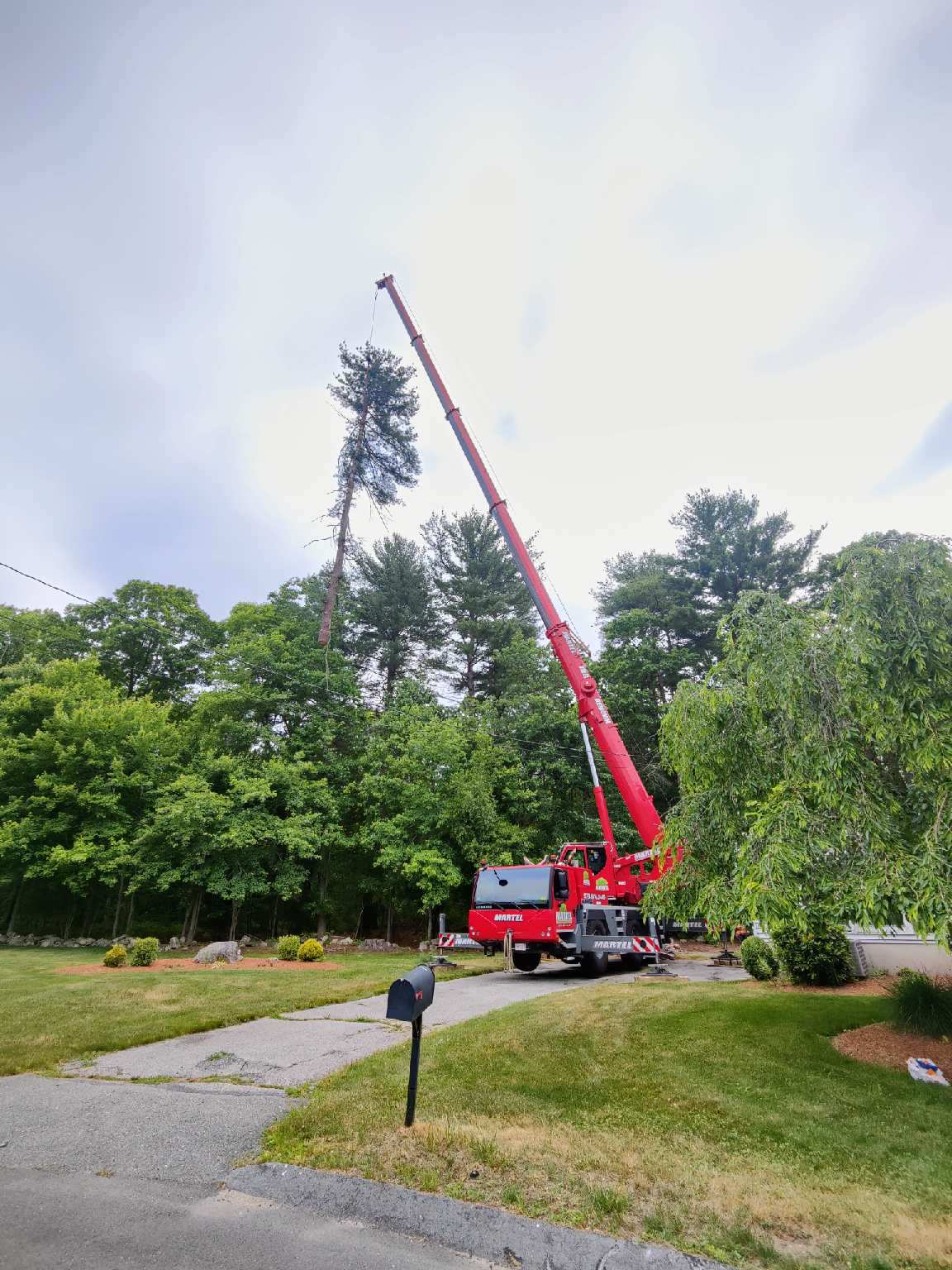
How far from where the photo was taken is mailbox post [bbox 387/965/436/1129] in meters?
3.55

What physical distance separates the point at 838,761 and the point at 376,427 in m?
23.9

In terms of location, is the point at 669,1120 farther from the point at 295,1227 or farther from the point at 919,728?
the point at 919,728

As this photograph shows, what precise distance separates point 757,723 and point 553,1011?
4.27m

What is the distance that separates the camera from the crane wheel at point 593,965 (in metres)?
11.9

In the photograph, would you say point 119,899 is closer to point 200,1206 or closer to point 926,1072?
point 200,1206

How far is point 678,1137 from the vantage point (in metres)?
3.73

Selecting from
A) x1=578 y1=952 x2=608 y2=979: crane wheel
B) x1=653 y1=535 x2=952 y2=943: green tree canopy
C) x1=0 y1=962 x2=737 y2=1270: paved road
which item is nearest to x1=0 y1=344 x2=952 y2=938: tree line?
x1=653 y1=535 x2=952 y2=943: green tree canopy

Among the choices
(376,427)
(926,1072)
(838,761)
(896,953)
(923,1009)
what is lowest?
(926,1072)

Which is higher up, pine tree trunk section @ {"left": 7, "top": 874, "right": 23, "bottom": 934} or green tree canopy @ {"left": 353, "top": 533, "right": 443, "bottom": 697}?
green tree canopy @ {"left": 353, "top": 533, "right": 443, "bottom": 697}

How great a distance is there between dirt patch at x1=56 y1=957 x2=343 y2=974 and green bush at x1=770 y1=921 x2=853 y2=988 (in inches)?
334

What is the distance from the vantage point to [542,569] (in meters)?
29.8

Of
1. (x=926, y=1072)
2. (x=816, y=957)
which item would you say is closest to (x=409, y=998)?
(x=926, y=1072)

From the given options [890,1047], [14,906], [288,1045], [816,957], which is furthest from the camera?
[14,906]

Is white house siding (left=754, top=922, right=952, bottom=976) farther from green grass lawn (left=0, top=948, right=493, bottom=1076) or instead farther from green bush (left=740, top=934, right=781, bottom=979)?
green grass lawn (left=0, top=948, right=493, bottom=1076)
